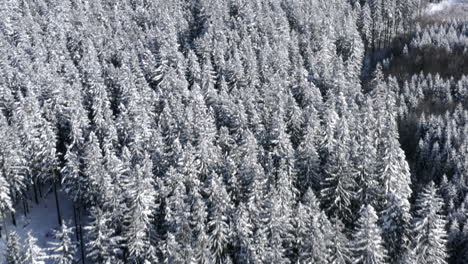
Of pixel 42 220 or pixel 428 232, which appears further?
pixel 42 220

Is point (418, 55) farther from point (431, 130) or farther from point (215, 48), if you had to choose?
point (215, 48)

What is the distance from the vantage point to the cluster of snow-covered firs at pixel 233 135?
4881 cm

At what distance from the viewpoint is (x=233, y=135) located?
7100 cm

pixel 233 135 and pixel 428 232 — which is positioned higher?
pixel 233 135

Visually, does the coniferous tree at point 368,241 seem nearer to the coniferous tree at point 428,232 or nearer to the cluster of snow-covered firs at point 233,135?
the cluster of snow-covered firs at point 233,135

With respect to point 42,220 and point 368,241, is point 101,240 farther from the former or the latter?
point 368,241

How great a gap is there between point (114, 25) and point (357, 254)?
89.2m

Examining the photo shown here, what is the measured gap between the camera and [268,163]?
5856 cm

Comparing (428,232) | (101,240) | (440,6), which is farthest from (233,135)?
(440,6)

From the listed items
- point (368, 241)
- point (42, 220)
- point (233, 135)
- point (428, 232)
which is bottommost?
point (428, 232)

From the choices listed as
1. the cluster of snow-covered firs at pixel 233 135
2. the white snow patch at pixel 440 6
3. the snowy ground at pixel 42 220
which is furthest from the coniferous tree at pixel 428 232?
the white snow patch at pixel 440 6

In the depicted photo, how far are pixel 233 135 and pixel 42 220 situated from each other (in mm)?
29608

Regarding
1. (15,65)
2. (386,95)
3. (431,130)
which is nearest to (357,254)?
(386,95)

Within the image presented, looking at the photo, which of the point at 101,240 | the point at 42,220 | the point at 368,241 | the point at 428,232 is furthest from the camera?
the point at 42,220
